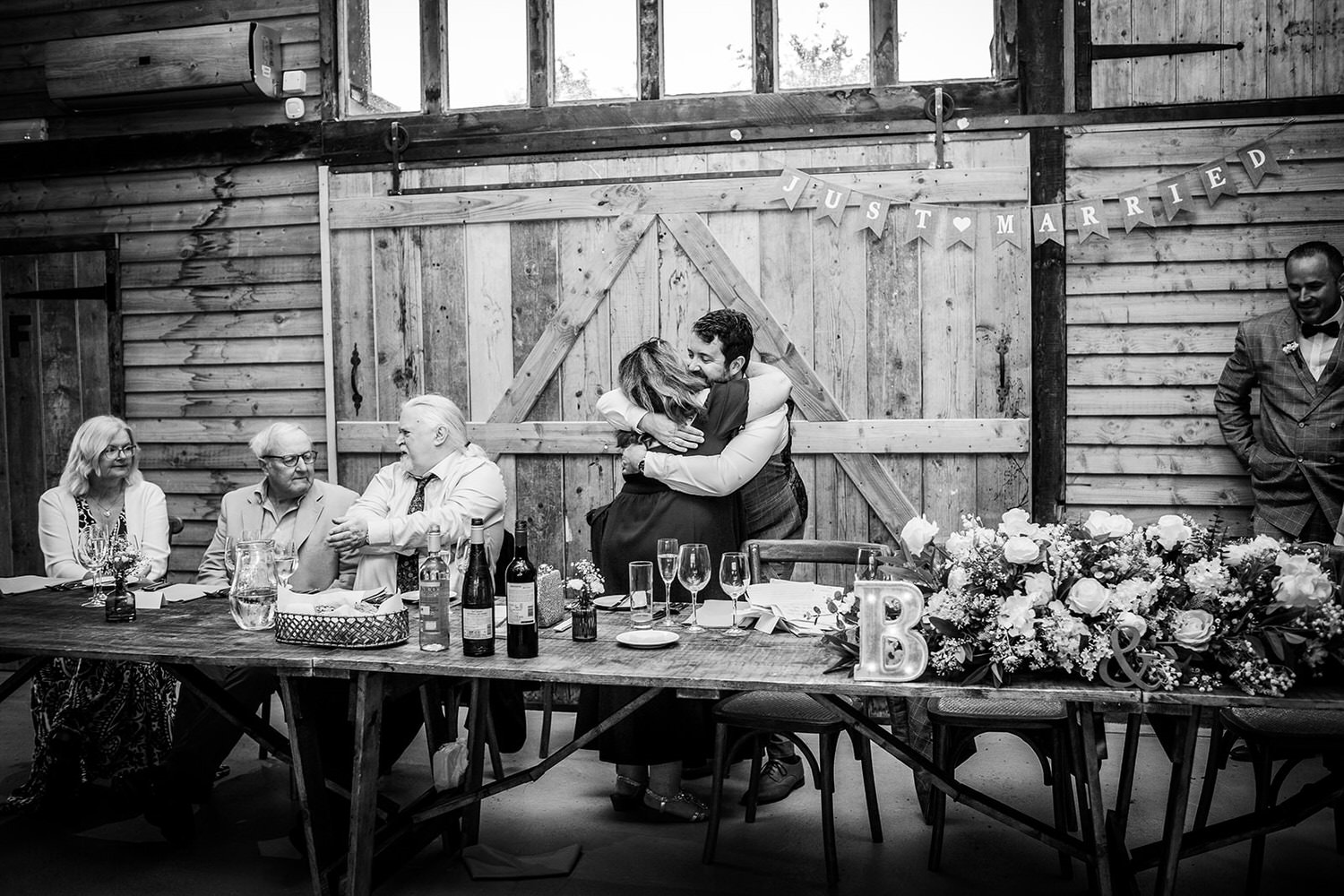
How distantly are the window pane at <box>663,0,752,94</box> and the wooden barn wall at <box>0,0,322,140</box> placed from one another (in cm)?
179

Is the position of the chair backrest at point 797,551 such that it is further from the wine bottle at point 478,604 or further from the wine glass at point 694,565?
the wine bottle at point 478,604

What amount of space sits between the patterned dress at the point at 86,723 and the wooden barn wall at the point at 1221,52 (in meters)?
4.56

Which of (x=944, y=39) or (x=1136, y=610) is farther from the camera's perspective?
(x=944, y=39)

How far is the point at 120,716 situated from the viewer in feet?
12.9

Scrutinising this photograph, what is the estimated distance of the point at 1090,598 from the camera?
2.42m

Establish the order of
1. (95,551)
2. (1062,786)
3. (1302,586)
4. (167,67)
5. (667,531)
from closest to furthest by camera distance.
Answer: (1302,586) < (1062,786) < (95,551) < (667,531) < (167,67)

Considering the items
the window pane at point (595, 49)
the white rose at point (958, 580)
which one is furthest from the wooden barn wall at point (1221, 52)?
the white rose at point (958, 580)

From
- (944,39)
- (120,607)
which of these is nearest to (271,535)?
(120,607)

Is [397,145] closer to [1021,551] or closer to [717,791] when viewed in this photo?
[717,791]

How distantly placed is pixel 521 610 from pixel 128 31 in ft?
15.3

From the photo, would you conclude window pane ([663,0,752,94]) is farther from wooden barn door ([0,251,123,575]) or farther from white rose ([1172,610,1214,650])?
white rose ([1172,610,1214,650])

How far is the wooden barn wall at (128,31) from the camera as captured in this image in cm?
556

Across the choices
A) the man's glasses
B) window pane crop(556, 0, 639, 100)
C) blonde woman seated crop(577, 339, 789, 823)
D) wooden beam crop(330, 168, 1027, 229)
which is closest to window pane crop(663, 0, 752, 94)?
window pane crop(556, 0, 639, 100)

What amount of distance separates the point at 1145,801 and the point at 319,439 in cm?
408
